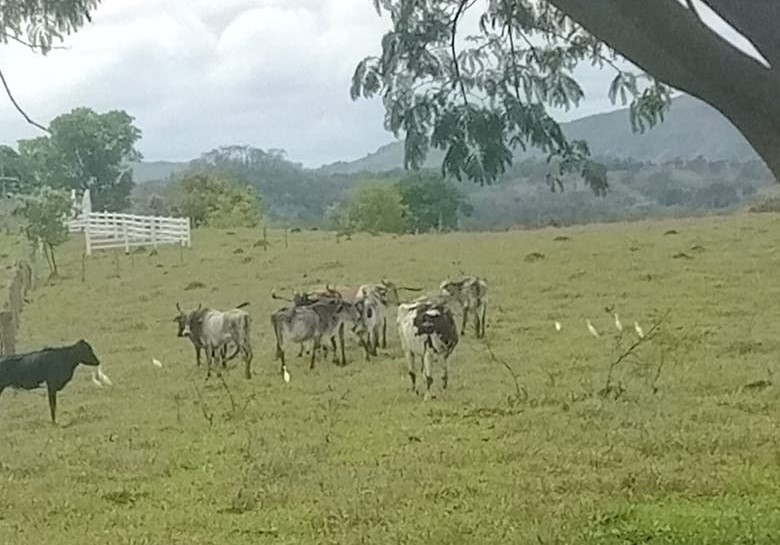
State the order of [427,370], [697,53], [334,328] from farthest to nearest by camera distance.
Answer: [334,328], [427,370], [697,53]

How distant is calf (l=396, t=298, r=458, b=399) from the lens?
966 centimetres

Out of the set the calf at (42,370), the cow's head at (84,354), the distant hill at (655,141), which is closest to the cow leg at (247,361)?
the cow's head at (84,354)

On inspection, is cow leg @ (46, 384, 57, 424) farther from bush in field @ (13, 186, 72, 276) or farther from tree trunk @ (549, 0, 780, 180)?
tree trunk @ (549, 0, 780, 180)

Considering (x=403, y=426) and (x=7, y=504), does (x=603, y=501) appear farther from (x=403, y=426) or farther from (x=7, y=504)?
(x=7, y=504)

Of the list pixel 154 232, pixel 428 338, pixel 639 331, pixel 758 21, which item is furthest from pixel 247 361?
pixel 758 21

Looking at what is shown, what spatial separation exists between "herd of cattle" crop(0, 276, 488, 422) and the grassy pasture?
195 millimetres

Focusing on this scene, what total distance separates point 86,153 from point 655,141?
5041mm

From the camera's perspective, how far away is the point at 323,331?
442 inches

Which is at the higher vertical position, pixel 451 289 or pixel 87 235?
pixel 87 235

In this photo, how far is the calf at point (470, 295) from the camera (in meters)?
12.5

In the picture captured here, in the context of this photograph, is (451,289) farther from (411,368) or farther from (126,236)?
(126,236)

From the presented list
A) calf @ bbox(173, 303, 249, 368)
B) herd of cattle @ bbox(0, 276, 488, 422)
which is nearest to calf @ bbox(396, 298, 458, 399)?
herd of cattle @ bbox(0, 276, 488, 422)

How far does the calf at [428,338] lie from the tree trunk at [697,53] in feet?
Result: 17.6

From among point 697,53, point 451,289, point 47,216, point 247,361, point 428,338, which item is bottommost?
point 247,361
